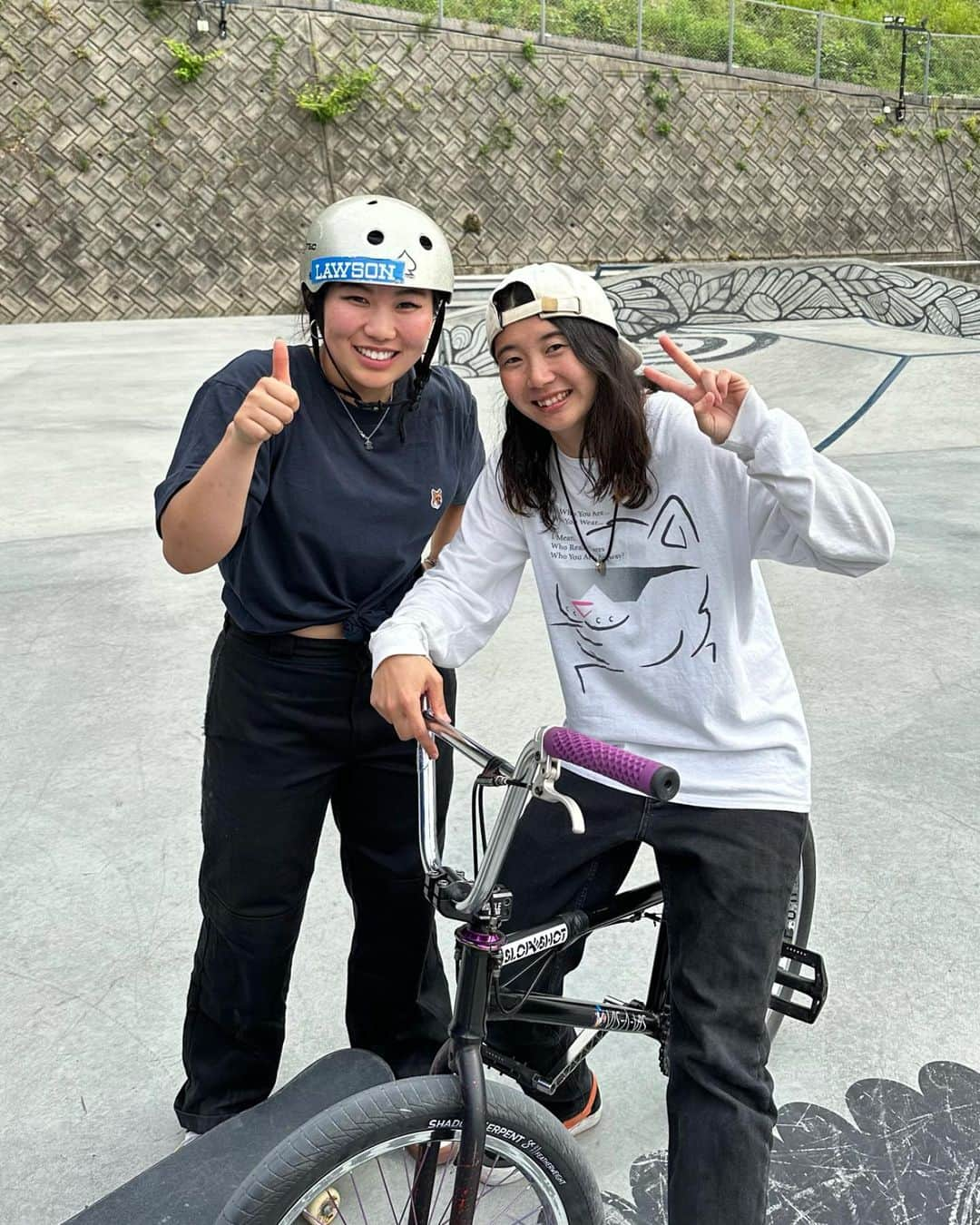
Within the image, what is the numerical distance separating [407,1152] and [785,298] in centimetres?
1749

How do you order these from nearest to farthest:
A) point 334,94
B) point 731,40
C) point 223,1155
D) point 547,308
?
1. point 547,308
2. point 223,1155
3. point 334,94
4. point 731,40

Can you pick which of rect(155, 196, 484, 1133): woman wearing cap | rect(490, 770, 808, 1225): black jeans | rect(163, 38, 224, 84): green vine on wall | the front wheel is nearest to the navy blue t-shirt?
rect(155, 196, 484, 1133): woman wearing cap

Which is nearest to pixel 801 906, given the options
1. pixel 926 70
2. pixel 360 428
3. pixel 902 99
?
pixel 360 428

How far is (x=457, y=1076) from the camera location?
1.59 meters

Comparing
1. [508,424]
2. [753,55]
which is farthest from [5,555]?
[753,55]

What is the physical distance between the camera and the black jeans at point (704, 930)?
1.76 m


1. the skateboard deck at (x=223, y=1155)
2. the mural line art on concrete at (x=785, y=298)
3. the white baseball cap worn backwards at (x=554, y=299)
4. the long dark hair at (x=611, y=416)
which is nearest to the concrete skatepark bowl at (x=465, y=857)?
the skateboard deck at (x=223, y=1155)

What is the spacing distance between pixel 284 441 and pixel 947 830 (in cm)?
249

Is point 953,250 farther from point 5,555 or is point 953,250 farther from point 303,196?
point 5,555

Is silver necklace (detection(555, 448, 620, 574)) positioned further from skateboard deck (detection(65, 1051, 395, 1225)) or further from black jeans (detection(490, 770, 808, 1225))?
skateboard deck (detection(65, 1051, 395, 1225))

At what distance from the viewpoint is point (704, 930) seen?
1.84 meters

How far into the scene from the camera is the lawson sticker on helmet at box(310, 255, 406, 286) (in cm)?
189

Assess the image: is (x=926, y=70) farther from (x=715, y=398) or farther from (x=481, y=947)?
(x=481, y=947)

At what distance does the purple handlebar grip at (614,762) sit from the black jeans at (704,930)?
1.44 ft
